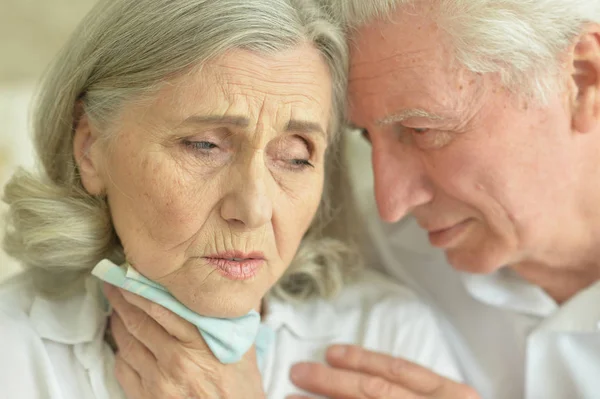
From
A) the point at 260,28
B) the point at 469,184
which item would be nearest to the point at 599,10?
the point at 469,184

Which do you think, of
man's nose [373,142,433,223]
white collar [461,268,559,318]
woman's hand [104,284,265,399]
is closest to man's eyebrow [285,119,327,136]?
man's nose [373,142,433,223]

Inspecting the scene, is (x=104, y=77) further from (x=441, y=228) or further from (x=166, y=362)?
(x=441, y=228)

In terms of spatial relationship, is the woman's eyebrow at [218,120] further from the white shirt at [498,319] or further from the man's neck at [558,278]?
the man's neck at [558,278]

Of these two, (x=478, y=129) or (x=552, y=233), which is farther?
(x=552, y=233)

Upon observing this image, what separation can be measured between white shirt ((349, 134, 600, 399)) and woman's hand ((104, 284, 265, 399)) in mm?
698

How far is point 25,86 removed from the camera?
2.84 m

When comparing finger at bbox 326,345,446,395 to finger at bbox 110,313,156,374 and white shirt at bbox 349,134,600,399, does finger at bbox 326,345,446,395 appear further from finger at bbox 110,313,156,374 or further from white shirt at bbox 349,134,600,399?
finger at bbox 110,313,156,374

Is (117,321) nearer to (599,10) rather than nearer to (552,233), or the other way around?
(552,233)

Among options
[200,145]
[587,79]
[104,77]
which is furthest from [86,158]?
[587,79]

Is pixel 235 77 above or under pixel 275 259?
above

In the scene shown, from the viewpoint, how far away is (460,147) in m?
1.62

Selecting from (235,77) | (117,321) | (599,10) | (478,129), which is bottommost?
(117,321)

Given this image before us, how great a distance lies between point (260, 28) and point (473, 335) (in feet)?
→ 3.61

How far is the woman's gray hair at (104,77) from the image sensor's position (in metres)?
1.38
